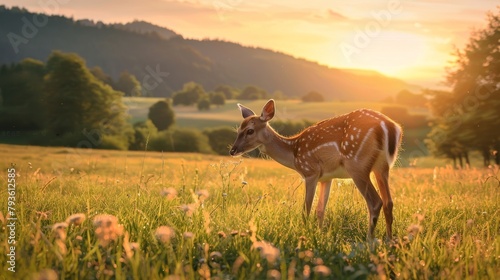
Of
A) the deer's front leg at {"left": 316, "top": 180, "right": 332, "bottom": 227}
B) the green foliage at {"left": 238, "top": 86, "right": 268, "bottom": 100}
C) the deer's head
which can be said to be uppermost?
the green foliage at {"left": 238, "top": 86, "right": 268, "bottom": 100}

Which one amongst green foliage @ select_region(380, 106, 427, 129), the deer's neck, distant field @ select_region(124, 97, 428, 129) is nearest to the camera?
the deer's neck

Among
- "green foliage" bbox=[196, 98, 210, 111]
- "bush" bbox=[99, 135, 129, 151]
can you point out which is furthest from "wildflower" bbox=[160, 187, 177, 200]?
"green foliage" bbox=[196, 98, 210, 111]

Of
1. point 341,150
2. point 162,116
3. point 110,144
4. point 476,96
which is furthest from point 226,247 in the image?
point 162,116

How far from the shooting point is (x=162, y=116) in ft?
365

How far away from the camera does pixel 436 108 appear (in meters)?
45.8

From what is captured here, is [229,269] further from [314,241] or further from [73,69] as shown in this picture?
[73,69]

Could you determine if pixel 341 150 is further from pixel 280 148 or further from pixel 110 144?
pixel 110 144

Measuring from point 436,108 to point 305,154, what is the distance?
3972 centimetres

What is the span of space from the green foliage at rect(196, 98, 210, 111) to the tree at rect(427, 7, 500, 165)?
102610 mm

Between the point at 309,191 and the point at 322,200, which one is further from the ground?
the point at 309,191

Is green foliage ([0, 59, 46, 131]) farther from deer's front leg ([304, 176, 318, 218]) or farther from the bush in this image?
deer's front leg ([304, 176, 318, 218])

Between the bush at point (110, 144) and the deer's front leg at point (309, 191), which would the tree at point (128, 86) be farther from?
the deer's front leg at point (309, 191)

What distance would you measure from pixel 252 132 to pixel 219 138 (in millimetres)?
82476

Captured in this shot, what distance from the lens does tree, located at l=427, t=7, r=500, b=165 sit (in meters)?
38.7
